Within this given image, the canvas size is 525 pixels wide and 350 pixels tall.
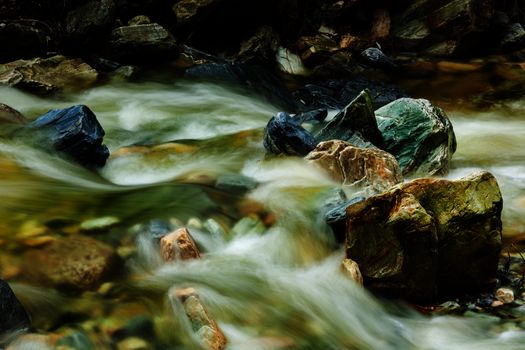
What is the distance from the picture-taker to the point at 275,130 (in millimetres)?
7312

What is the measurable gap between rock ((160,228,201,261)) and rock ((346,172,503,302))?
128cm

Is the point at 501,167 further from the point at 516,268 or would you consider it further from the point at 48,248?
the point at 48,248

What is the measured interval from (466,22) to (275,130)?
9.98 meters

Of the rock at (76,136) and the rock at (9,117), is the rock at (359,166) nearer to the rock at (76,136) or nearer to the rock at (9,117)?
the rock at (76,136)

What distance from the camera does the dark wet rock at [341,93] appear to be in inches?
464

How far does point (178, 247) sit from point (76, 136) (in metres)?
2.91

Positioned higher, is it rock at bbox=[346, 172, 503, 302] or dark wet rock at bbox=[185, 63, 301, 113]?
rock at bbox=[346, 172, 503, 302]

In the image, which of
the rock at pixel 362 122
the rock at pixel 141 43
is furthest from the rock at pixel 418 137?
the rock at pixel 141 43

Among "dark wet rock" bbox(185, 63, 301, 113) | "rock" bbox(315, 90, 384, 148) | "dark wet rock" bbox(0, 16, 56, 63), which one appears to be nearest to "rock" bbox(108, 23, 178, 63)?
"dark wet rock" bbox(185, 63, 301, 113)

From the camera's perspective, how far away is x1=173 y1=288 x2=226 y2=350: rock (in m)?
3.81

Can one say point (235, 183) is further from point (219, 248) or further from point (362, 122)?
point (362, 122)

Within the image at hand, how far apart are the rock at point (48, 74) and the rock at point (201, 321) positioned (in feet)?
23.9

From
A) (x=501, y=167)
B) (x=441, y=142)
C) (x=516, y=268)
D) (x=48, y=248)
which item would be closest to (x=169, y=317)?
(x=48, y=248)

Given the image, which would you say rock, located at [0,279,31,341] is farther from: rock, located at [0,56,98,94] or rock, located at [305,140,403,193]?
rock, located at [0,56,98,94]
